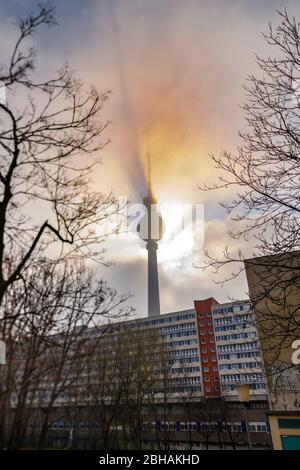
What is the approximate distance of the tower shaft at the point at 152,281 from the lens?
3516 inches

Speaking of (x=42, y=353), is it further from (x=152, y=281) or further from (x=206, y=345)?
(x=152, y=281)

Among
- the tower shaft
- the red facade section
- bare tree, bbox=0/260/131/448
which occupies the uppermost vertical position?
the tower shaft

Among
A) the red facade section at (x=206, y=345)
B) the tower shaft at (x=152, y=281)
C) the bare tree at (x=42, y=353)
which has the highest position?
the tower shaft at (x=152, y=281)

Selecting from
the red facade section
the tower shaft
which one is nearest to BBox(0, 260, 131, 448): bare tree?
the red facade section

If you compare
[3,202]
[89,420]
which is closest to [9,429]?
[3,202]

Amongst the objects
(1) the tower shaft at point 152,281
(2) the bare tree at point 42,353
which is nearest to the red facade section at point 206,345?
(2) the bare tree at point 42,353

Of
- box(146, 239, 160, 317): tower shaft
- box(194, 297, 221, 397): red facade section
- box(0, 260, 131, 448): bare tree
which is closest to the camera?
box(0, 260, 131, 448): bare tree

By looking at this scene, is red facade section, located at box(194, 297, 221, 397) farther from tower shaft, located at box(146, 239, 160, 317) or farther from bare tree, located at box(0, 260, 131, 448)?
tower shaft, located at box(146, 239, 160, 317)

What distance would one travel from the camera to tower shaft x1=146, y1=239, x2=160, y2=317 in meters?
89.3

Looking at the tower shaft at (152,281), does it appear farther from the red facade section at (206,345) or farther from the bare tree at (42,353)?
the bare tree at (42,353)

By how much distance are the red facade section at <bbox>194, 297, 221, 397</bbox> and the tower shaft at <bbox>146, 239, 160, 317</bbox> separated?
47.8 metres

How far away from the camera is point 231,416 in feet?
63.2

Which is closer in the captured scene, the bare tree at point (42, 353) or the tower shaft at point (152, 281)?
the bare tree at point (42, 353)

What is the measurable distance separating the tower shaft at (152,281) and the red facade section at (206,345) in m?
47.8
